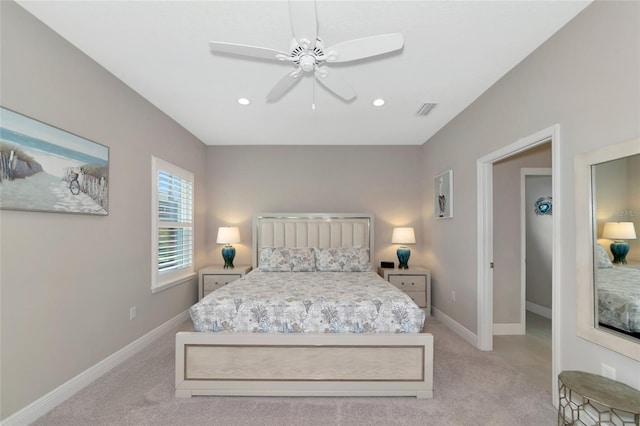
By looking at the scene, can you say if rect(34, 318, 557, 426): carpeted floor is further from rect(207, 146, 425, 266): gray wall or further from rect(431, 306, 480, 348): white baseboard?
rect(207, 146, 425, 266): gray wall

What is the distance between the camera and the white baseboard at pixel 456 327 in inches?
136

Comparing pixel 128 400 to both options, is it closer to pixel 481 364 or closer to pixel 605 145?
pixel 481 364

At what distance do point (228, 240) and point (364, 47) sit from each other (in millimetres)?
3690

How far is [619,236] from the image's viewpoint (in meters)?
1.78

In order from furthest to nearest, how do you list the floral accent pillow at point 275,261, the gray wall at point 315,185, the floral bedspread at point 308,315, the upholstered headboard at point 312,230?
the gray wall at point 315,185 → the upholstered headboard at point 312,230 → the floral accent pillow at point 275,261 → the floral bedspread at point 308,315

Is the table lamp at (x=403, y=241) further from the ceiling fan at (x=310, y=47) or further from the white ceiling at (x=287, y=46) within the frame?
the ceiling fan at (x=310, y=47)

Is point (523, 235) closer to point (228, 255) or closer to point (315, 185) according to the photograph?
point (315, 185)

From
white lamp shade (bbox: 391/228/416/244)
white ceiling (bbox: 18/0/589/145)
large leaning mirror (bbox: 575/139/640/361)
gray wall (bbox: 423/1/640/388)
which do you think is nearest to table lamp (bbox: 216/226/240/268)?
white ceiling (bbox: 18/0/589/145)

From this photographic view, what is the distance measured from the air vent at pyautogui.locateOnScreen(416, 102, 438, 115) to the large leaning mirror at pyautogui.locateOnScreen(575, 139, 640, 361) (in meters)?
1.76

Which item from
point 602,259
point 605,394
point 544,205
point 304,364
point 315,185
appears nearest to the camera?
point 605,394

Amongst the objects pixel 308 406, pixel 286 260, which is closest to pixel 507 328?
pixel 308 406

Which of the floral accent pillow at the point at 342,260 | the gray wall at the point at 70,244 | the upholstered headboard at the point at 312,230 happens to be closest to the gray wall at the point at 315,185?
the upholstered headboard at the point at 312,230

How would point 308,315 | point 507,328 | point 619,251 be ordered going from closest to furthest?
point 619,251, point 308,315, point 507,328

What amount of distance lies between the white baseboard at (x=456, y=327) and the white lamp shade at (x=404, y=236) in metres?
1.10
